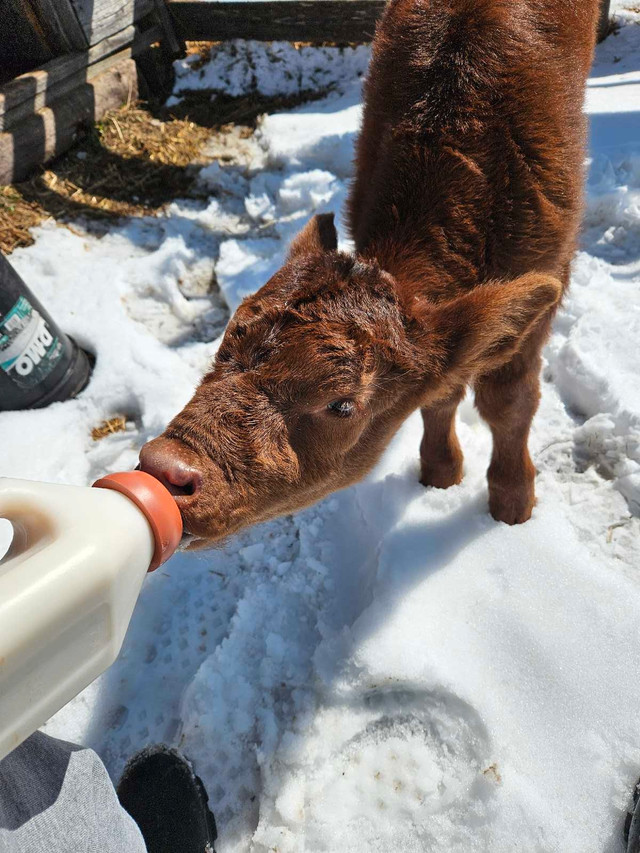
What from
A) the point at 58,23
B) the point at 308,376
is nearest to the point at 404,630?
the point at 308,376

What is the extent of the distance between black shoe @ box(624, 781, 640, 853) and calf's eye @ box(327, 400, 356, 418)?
1628mm

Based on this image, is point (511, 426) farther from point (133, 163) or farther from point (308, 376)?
point (133, 163)

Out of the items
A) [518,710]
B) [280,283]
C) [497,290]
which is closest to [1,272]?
[280,283]

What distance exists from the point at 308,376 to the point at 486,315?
2.00 feet

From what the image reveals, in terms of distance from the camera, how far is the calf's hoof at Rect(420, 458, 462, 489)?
3.01 metres

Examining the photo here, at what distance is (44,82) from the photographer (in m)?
4.67

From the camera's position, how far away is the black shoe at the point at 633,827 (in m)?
1.92

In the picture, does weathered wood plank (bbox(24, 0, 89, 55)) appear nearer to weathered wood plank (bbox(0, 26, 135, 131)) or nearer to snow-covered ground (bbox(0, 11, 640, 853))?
weathered wood plank (bbox(0, 26, 135, 131))

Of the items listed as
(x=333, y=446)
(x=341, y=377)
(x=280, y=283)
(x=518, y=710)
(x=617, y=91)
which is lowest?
(x=518, y=710)

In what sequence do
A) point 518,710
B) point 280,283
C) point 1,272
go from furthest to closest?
point 1,272
point 518,710
point 280,283

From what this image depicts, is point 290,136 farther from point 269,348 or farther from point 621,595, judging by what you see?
point 621,595

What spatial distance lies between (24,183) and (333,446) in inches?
172

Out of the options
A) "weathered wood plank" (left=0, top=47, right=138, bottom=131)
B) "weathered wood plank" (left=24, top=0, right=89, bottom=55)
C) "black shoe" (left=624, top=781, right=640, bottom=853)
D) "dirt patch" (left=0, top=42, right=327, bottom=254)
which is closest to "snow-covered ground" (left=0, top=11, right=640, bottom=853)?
"black shoe" (left=624, top=781, right=640, bottom=853)

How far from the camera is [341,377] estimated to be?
5.78 ft
